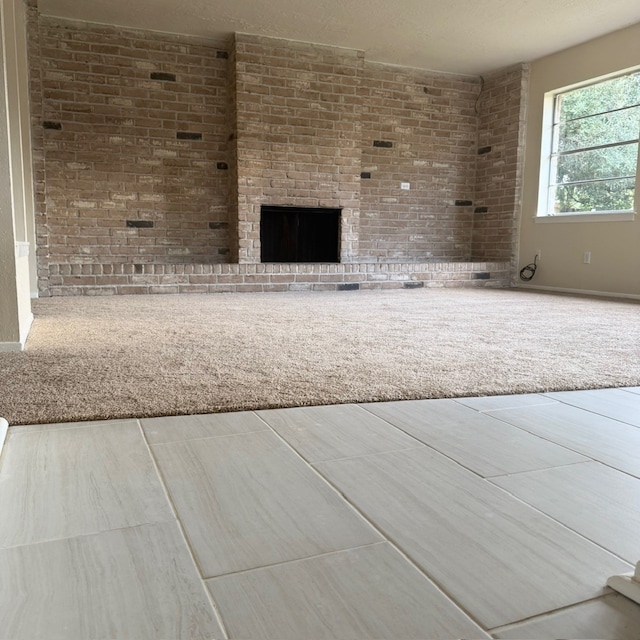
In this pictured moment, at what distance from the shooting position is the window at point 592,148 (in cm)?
516

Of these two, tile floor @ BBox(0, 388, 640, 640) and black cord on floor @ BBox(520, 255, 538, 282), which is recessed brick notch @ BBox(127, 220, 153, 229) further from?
tile floor @ BBox(0, 388, 640, 640)

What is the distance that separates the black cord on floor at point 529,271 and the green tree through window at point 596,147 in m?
0.59

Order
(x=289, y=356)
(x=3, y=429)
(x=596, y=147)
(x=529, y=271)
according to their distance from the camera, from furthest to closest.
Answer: (x=529, y=271) < (x=596, y=147) < (x=289, y=356) < (x=3, y=429)

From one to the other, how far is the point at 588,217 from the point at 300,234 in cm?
288

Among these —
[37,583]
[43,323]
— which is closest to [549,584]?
[37,583]

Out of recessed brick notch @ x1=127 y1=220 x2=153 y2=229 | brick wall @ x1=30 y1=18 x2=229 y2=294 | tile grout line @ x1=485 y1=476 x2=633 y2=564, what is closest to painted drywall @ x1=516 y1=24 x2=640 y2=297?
brick wall @ x1=30 y1=18 x2=229 y2=294

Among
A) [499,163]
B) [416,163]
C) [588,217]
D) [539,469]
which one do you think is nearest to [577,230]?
[588,217]

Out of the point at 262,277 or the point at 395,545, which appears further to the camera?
the point at 262,277

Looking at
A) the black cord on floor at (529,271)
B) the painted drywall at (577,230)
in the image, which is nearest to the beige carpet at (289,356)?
the painted drywall at (577,230)

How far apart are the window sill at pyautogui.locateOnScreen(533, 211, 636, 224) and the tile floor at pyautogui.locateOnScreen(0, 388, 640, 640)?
4.40 metres

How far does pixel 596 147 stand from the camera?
5.45 m

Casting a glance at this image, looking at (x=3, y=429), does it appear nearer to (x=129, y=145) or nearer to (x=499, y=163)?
(x=129, y=145)

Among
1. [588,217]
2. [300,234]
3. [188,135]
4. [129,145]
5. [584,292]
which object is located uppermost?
[188,135]

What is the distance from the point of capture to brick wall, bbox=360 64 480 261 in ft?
20.8
